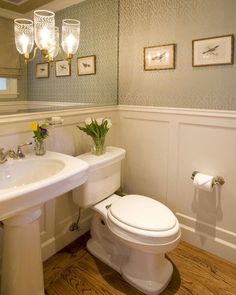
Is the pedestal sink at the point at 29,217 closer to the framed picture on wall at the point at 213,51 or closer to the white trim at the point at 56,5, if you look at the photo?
the white trim at the point at 56,5

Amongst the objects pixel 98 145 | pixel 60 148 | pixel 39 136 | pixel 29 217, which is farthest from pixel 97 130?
pixel 29 217

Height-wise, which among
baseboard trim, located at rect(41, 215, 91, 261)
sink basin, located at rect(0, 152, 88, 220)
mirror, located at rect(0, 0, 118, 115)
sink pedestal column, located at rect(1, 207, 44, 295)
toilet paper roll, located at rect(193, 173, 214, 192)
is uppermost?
mirror, located at rect(0, 0, 118, 115)

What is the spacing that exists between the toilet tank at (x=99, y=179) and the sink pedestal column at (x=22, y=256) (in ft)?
1.47

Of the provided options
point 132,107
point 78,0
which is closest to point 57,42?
point 78,0

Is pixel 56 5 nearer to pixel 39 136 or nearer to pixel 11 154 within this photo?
pixel 39 136

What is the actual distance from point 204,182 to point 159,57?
1.02 m

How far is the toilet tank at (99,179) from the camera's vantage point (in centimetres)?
166

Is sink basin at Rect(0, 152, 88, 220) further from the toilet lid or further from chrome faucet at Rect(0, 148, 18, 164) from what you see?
the toilet lid

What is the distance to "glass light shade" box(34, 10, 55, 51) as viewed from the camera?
4.97ft

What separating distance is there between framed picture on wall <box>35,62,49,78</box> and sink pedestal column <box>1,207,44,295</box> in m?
0.98

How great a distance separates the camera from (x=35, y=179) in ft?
4.50

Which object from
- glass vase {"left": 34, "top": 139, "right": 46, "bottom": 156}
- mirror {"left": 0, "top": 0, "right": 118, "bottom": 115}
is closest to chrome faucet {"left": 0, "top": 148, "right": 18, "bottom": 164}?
glass vase {"left": 34, "top": 139, "right": 46, "bottom": 156}

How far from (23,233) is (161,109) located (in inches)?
52.6

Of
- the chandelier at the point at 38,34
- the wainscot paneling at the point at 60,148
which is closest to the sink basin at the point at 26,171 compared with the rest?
the wainscot paneling at the point at 60,148
